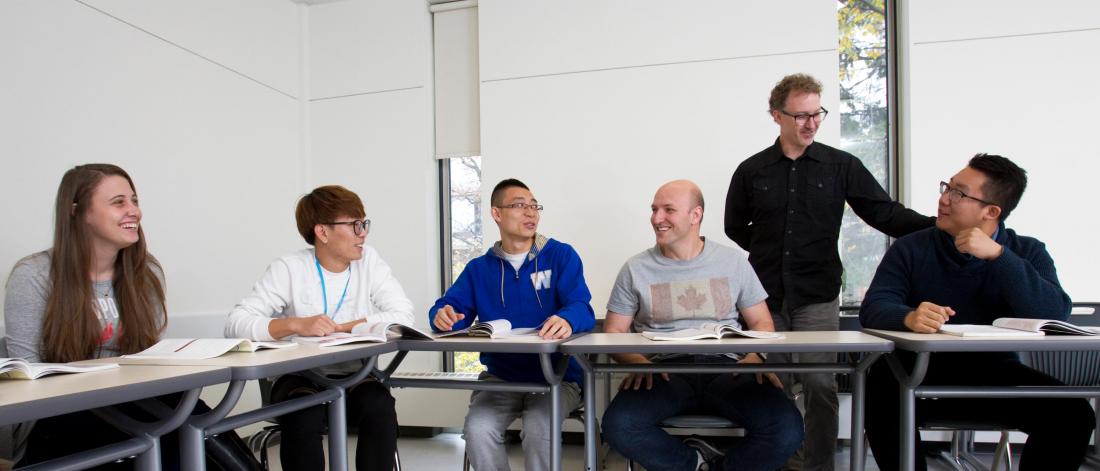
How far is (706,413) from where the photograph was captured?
6.97ft

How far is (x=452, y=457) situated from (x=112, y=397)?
261 centimetres

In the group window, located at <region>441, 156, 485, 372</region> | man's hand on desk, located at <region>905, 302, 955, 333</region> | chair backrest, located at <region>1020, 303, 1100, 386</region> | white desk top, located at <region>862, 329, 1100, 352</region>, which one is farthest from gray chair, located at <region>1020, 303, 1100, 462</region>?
window, located at <region>441, 156, 485, 372</region>

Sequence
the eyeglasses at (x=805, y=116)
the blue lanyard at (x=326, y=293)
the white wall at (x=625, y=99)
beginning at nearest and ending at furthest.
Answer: the blue lanyard at (x=326, y=293), the eyeglasses at (x=805, y=116), the white wall at (x=625, y=99)

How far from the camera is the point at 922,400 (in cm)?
202

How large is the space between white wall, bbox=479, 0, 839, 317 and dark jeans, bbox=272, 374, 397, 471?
1823 mm

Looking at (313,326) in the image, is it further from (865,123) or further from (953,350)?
(865,123)

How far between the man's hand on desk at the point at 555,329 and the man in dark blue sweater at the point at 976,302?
3.05ft

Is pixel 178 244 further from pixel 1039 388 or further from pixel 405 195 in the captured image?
pixel 1039 388

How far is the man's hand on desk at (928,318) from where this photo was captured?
1805mm

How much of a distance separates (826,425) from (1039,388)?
0.94 meters

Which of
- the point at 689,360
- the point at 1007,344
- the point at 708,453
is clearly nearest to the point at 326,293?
the point at 689,360

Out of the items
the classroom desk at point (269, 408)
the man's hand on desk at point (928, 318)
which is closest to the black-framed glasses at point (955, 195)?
the man's hand on desk at point (928, 318)

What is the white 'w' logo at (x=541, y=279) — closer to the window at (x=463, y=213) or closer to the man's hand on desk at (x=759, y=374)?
the man's hand on desk at (x=759, y=374)

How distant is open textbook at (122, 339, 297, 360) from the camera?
1.54m
